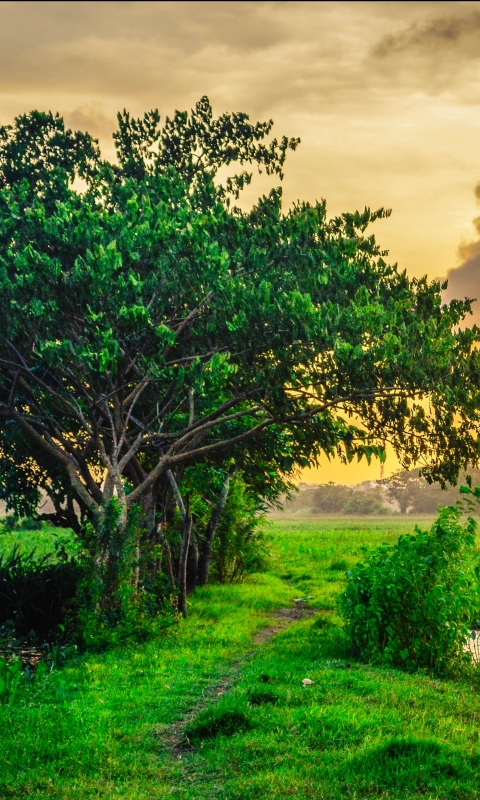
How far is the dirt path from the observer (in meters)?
9.17

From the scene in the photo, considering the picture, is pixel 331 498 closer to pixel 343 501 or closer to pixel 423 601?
pixel 343 501

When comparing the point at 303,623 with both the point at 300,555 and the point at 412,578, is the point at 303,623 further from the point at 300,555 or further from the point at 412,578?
the point at 300,555

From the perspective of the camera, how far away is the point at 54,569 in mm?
20578

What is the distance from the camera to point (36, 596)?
20000 mm

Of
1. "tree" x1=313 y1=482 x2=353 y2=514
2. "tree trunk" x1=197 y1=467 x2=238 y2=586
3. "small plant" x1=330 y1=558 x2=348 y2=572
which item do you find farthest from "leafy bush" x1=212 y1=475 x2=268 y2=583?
"tree" x1=313 y1=482 x2=353 y2=514

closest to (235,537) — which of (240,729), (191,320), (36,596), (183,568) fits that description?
(183,568)

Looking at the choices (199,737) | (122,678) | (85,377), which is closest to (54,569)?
(85,377)

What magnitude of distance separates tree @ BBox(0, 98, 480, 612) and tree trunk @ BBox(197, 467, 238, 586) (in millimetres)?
4415

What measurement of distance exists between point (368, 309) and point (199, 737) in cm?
932

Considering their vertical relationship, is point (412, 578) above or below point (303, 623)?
above

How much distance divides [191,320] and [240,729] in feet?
35.8

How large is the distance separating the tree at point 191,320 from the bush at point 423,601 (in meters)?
4.16

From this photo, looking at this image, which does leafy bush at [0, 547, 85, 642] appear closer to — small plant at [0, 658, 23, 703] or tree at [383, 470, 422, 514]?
small plant at [0, 658, 23, 703]

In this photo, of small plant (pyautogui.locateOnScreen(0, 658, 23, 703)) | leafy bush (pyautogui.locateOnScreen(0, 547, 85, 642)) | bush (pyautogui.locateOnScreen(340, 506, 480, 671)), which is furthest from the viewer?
leafy bush (pyautogui.locateOnScreen(0, 547, 85, 642))
